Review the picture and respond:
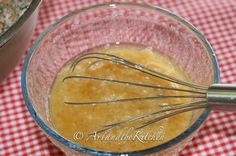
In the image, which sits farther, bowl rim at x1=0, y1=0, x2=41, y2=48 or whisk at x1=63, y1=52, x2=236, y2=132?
bowl rim at x1=0, y1=0, x2=41, y2=48

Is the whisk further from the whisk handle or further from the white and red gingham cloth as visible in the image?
the white and red gingham cloth

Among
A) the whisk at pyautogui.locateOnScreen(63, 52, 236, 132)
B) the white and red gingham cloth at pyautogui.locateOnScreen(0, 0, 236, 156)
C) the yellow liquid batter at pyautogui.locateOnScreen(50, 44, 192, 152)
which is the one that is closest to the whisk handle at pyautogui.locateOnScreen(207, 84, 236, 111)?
the whisk at pyautogui.locateOnScreen(63, 52, 236, 132)

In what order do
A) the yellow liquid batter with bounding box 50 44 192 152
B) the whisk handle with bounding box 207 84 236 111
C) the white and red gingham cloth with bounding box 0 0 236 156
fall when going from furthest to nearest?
the white and red gingham cloth with bounding box 0 0 236 156
the yellow liquid batter with bounding box 50 44 192 152
the whisk handle with bounding box 207 84 236 111

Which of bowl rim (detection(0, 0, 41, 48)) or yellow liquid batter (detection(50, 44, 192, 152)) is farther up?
bowl rim (detection(0, 0, 41, 48))

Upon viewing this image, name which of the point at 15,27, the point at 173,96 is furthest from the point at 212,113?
the point at 15,27

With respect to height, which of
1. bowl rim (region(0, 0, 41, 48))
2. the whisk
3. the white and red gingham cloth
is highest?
bowl rim (region(0, 0, 41, 48))

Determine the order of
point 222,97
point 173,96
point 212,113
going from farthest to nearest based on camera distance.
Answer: point 212,113 → point 173,96 → point 222,97

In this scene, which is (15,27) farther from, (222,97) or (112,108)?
(222,97)
